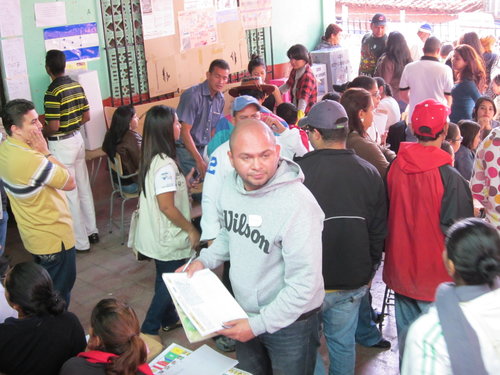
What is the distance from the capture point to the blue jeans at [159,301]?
3793 millimetres

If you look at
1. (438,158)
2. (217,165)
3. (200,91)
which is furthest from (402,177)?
(200,91)

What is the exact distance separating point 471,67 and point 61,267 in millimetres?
4451

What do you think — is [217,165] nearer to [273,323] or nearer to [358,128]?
[358,128]

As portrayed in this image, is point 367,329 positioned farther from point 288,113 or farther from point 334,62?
point 334,62

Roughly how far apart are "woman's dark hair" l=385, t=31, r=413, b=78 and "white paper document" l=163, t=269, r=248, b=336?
527 cm

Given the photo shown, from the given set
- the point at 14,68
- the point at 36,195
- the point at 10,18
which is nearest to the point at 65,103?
the point at 14,68

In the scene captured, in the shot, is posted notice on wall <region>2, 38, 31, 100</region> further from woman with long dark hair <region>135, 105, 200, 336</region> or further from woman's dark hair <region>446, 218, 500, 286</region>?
woman's dark hair <region>446, 218, 500, 286</region>

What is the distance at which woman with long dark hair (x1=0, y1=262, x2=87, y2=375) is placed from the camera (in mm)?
2602

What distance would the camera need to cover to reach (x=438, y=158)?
2945mm

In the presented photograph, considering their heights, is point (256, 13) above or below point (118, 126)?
above

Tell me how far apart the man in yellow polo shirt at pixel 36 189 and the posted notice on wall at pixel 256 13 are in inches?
196

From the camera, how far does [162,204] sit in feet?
11.8

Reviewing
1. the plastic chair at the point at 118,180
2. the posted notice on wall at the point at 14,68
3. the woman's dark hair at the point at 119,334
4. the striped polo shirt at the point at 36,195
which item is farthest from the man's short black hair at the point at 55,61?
the woman's dark hair at the point at 119,334

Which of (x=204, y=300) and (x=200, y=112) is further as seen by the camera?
(x=200, y=112)
